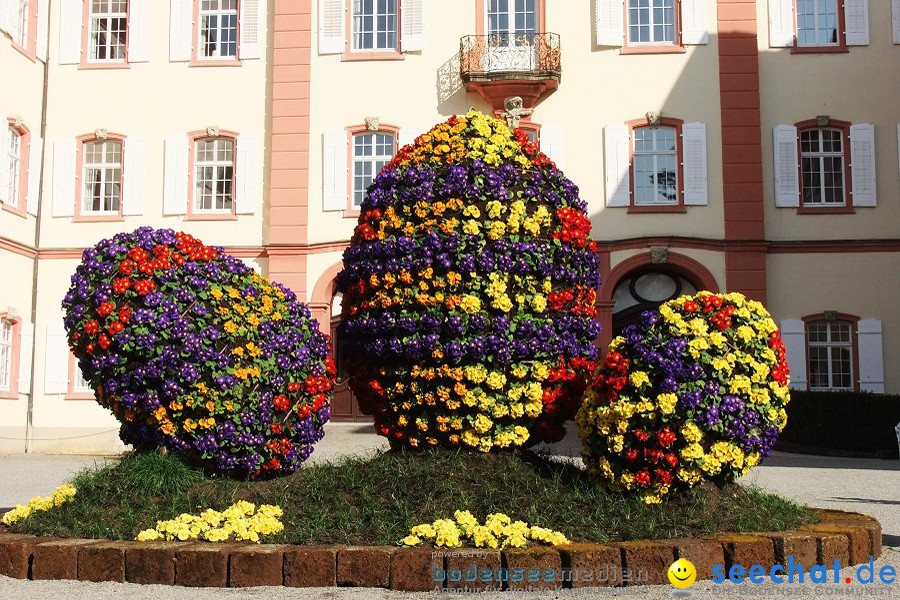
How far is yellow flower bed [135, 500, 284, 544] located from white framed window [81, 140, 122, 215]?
15558 mm

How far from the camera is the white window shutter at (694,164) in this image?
1984 cm

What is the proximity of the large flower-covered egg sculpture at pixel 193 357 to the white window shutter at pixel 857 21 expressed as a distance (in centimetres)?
1592

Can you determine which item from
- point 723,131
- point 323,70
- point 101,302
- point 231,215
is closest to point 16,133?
point 231,215

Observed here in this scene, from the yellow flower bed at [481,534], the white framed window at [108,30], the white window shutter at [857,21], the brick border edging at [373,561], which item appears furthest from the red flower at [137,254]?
the white window shutter at [857,21]

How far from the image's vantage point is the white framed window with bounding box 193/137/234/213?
67.8 ft

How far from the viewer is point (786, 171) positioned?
20.0m

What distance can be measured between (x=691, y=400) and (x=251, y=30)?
53.6 feet

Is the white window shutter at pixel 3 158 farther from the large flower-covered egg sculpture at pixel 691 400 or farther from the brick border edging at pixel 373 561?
the large flower-covered egg sculpture at pixel 691 400

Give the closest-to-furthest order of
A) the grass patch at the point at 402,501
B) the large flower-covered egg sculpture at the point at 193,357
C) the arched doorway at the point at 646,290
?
the grass patch at the point at 402,501
the large flower-covered egg sculpture at the point at 193,357
the arched doorway at the point at 646,290

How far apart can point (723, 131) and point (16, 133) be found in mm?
13012

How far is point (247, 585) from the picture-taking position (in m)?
5.77

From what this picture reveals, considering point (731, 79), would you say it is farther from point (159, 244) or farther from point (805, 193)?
point (159, 244)

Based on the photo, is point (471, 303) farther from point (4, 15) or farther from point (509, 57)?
point (4, 15)

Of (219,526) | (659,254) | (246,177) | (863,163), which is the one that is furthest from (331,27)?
(219,526)
